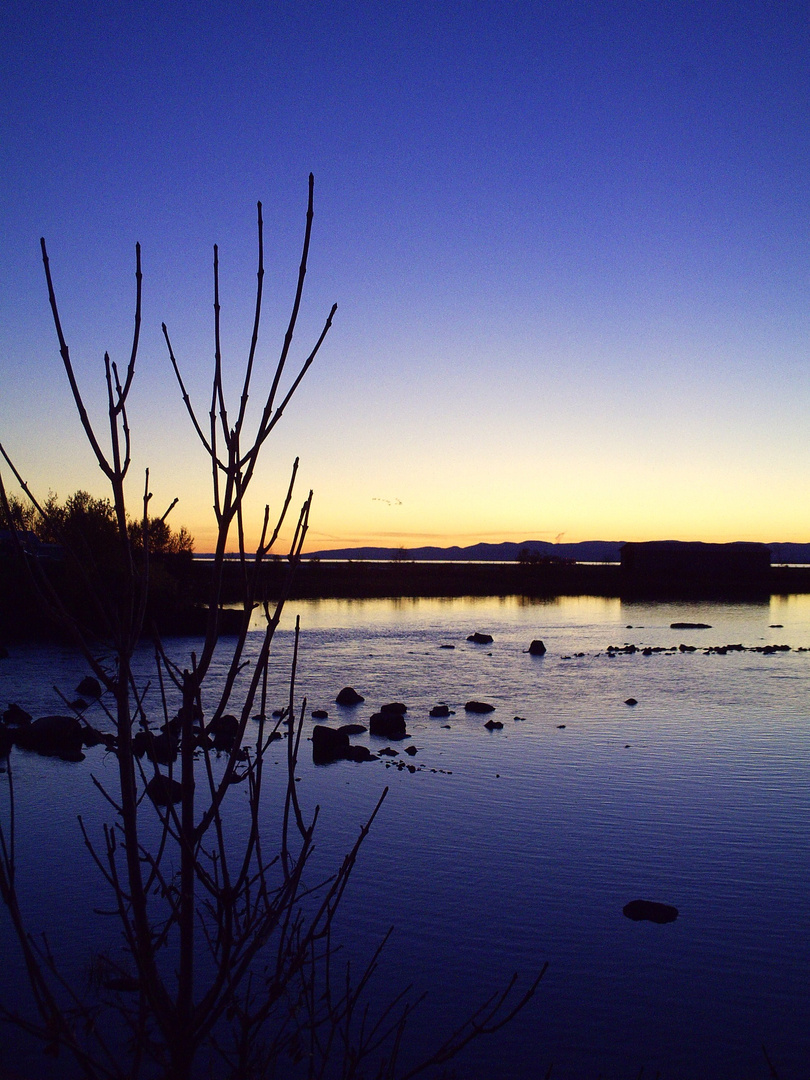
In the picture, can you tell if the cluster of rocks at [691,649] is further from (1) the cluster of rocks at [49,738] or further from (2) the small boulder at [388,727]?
(1) the cluster of rocks at [49,738]

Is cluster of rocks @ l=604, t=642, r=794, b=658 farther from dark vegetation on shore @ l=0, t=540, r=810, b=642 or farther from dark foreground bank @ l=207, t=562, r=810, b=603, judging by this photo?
dark foreground bank @ l=207, t=562, r=810, b=603

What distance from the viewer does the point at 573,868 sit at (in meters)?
9.12

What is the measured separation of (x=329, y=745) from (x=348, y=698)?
190 inches

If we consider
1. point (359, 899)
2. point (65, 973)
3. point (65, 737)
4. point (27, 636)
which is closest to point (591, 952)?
point (359, 899)

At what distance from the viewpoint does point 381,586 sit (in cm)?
8494

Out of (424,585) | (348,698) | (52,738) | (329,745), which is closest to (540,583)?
(424,585)

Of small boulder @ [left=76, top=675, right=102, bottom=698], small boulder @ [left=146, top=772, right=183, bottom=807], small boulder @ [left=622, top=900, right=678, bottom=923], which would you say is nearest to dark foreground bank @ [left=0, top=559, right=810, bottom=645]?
small boulder @ [left=76, top=675, right=102, bottom=698]

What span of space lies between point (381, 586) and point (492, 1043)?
3097 inches

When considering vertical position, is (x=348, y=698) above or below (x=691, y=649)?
above

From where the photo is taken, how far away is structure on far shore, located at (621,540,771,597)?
85312mm

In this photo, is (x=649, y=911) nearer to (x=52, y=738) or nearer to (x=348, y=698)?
(x=52, y=738)

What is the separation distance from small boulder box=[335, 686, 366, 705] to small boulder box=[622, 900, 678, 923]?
36.5 ft

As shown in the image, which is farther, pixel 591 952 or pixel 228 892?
pixel 591 952

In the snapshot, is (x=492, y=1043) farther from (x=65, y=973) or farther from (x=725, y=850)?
(x=725, y=850)
